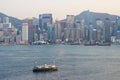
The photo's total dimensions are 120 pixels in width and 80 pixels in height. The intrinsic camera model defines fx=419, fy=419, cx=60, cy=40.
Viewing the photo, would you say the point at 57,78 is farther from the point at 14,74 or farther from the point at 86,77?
the point at 14,74

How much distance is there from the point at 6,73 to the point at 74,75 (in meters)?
11.5

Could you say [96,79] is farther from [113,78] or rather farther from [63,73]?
[63,73]

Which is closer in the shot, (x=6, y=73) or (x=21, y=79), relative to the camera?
(x=21, y=79)

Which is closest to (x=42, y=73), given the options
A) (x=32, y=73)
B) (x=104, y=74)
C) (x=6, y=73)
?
(x=32, y=73)

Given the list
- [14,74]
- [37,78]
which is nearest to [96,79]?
[37,78]

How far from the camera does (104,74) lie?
6694cm

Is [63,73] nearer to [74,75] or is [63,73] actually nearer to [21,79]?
[74,75]

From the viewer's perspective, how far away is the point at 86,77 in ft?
207

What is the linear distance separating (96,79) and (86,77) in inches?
117

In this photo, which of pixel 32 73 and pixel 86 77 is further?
pixel 32 73

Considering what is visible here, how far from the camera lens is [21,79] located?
6006cm

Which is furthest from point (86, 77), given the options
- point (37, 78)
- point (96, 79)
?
point (37, 78)

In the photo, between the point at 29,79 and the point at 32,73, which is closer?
the point at 29,79

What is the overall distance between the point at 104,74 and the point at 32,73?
1167cm
